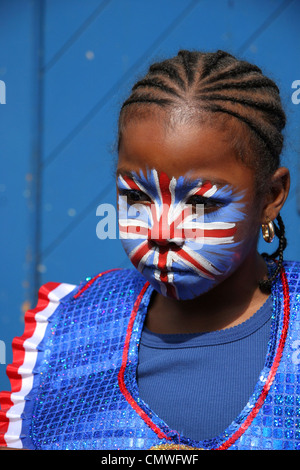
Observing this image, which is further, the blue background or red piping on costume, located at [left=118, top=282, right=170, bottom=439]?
the blue background

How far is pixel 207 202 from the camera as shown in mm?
1236

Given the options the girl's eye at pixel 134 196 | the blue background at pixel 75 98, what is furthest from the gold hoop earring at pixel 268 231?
the blue background at pixel 75 98

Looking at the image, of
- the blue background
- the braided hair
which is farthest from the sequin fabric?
the blue background

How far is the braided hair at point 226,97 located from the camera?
1.23 m

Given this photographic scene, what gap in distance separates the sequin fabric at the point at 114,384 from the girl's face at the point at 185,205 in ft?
0.63

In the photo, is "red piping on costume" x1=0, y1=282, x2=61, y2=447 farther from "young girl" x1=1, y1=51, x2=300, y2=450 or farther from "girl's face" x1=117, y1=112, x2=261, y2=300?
"girl's face" x1=117, y1=112, x2=261, y2=300

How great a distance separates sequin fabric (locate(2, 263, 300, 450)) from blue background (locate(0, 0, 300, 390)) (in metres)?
0.70

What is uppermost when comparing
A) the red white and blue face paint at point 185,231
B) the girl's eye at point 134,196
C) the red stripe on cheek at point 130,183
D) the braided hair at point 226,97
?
the braided hair at point 226,97

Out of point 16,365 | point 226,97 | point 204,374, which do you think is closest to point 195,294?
point 204,374

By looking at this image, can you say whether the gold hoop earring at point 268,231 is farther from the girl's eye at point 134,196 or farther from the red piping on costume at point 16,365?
the red piping on costume at point 16,365

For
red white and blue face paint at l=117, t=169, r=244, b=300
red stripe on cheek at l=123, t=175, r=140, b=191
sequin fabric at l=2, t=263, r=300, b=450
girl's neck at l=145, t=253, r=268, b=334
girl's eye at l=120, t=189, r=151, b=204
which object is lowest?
sequin fabric at l=2, t=263, r=300, b=450

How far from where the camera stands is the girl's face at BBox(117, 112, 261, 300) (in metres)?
1.20

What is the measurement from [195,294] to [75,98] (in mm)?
1195

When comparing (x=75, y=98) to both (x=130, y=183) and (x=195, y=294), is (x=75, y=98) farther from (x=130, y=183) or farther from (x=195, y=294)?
(x=195, y=294)
